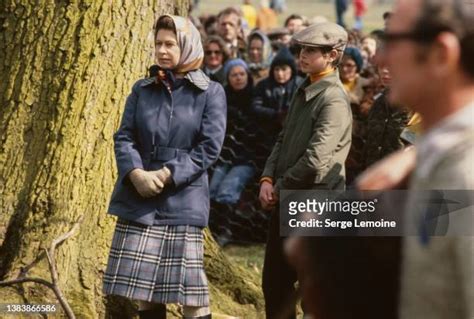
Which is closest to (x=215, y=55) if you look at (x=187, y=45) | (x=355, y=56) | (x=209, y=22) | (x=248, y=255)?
(x=355, y=56)

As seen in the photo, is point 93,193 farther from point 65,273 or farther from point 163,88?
point 163,88

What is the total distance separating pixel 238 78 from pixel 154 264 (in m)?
4.24

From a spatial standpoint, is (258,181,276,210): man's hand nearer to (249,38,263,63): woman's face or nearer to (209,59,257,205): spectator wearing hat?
(209,59,257,205): spectator wearing hat

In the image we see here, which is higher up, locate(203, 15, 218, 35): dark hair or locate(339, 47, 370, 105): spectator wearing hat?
locate(203, 15, 218, 35): dark hair

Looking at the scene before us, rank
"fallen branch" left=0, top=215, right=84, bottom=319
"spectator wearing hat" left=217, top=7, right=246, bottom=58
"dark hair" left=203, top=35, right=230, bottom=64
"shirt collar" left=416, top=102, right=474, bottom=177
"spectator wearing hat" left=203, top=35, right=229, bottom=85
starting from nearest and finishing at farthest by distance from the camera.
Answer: "shirt collar" left=416, top=102, right=474, bottom=177
"fallen branch" left=0, top=215, right=84, bottom=319
"spectator wearing hat" left=203, top=35, right=229, bottom=85
"dark hair" left=203, top=35, right=230, bottom=64
"spectator wearing hat" left=217, top=7, right=246, bottom=58

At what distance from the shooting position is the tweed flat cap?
5242 millimetres

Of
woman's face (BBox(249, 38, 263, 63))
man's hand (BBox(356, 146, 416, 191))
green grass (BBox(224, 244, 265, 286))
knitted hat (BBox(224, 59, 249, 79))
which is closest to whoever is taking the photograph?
man's hand (BBox(356, 146, 416, 191))

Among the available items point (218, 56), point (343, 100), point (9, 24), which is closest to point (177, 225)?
point (343, 100)

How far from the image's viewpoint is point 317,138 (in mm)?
5168

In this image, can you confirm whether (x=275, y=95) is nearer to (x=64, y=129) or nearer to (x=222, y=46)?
(x=222, y=46)

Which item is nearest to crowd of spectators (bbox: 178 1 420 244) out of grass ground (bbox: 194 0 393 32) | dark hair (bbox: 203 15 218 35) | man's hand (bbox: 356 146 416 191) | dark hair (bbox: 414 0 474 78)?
dark hair (bbox: 203 15 218 35)

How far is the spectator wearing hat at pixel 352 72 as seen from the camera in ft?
27.8

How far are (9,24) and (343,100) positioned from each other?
169cm

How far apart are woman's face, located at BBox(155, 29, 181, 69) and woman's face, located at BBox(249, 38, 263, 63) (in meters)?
5.47
